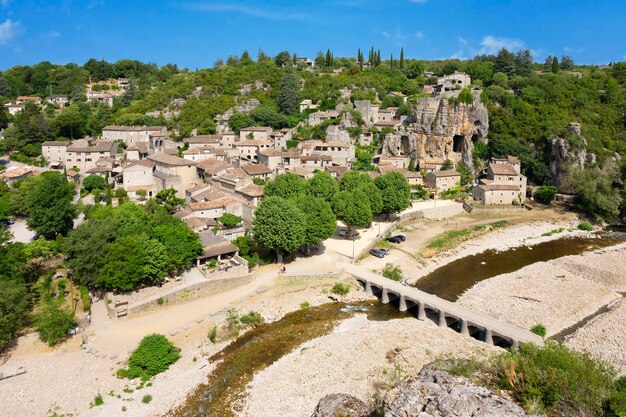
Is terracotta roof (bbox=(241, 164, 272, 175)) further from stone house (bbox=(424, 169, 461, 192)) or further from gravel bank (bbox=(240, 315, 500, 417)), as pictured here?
gravel bank (bbox=(240, 315, 500, 417))

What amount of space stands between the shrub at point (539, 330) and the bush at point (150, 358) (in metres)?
21.9

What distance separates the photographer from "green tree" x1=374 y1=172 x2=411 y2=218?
45.9 m

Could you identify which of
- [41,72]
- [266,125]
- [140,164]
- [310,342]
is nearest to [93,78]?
[41,72]

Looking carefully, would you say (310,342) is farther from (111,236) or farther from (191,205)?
(191,205)

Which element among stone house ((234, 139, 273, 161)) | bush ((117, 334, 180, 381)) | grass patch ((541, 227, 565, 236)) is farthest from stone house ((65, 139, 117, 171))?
grass patch ((541, 227, 565, 236))

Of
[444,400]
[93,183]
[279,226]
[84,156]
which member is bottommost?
[444,400]

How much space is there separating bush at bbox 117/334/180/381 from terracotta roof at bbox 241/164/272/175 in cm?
3135

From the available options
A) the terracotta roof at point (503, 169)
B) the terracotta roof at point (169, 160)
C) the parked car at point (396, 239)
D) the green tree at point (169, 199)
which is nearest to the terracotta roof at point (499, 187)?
the terracotta roof at point (503, 169)

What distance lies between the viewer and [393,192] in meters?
46.2

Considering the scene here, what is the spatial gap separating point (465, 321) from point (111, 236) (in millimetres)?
25899

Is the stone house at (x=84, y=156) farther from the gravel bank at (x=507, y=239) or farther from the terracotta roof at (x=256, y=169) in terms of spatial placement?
the gravel bank at (x=507, y=239)

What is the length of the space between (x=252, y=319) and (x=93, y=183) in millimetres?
35092

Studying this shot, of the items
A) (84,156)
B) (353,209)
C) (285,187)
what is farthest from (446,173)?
(84,156)

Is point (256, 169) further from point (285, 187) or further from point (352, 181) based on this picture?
point (352, 181)
